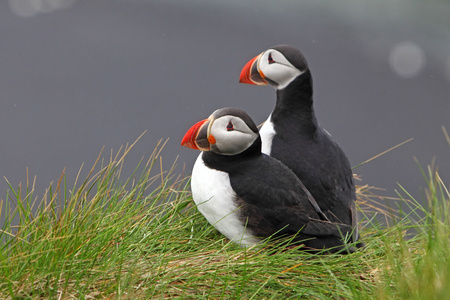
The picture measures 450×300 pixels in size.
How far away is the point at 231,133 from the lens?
367cm

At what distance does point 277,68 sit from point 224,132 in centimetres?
79

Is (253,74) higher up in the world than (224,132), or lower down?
higher up

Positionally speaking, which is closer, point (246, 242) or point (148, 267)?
point (148, 267)

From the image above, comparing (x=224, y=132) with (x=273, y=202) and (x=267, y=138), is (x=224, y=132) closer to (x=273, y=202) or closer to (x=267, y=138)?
(x=273, y=202)

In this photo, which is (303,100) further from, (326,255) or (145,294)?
(145,294)

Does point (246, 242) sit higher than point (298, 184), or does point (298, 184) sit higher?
point (298, 184)

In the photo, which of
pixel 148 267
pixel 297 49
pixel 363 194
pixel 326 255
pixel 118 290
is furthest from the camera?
pixel 363 194

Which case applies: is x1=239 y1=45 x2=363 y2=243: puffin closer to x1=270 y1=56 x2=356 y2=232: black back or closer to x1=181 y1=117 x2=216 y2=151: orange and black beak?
x1=270 y1=56 x2=356 y2=232: black back

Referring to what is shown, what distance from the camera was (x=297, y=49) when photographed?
13.8 feet

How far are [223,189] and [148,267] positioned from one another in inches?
28.6

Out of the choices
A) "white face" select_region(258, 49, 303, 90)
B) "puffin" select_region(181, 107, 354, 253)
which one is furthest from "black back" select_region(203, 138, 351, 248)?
"white face" select_region(258, 49, 303, 90)

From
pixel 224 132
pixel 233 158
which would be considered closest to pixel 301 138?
pixel 233 158

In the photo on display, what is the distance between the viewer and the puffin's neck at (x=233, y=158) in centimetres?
376

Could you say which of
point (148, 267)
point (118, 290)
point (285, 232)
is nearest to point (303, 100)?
point (285, 232)
